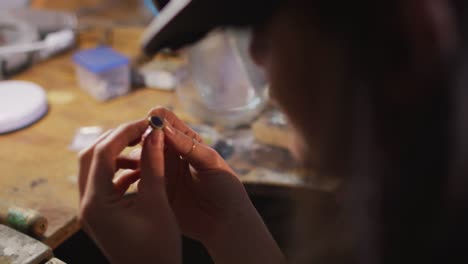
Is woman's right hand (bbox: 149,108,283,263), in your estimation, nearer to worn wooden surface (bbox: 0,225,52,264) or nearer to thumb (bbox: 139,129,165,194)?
thumb (bbox: 139,129,165,194)

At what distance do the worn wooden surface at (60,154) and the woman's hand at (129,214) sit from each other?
0.59 feet

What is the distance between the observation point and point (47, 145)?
93 cm

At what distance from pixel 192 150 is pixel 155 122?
0.21ft

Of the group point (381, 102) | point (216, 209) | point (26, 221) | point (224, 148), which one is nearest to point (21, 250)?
point (26, 221)

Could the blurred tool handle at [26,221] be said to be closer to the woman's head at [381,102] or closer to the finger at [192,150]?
the finger at [192,150]

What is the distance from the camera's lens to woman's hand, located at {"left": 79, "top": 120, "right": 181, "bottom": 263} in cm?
57

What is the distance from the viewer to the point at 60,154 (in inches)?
35.7

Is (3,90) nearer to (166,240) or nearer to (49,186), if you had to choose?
(49,186)

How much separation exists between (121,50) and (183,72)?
0.24 metres

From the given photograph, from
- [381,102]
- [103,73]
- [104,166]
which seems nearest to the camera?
[381,102]

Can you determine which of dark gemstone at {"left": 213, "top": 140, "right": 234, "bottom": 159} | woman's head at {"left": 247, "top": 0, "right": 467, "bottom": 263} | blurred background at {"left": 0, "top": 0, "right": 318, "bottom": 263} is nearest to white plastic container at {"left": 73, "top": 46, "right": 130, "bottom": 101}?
blurred background at {"left": 0, "top": 0, "right": 318, "bottom": 263}

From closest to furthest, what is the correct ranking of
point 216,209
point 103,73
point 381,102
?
point 381,102 → point 216,209 → point 103,73

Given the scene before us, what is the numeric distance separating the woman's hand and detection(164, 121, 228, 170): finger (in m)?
0.05

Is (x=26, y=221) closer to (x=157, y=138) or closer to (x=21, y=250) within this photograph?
(x=21, y=250)
